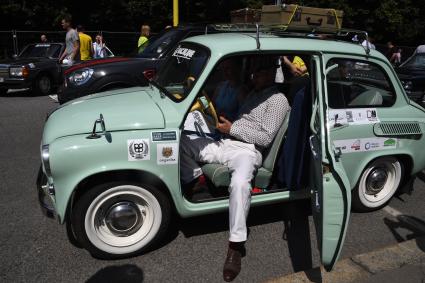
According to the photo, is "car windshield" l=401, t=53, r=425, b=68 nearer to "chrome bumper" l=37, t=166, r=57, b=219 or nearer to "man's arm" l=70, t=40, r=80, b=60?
"man's arm" l=70, t=40, r=80, b=60

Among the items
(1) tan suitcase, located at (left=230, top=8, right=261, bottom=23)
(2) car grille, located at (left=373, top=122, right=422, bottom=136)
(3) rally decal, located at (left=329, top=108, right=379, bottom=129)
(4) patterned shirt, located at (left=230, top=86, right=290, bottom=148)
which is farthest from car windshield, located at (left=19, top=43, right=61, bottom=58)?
(2) car grille, located at (left=373, top=122, right=422, bottom=136)

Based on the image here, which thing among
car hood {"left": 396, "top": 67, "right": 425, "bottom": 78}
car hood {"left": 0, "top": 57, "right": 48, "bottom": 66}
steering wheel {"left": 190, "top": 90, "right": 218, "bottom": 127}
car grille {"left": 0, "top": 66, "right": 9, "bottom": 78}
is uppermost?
steering wheel {"left": 190, "top": 90, "right": 218, "bottom": 127}

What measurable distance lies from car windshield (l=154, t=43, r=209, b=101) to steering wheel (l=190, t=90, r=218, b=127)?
35cm

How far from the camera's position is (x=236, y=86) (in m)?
4.11

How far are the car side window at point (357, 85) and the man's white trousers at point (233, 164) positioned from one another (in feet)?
3.04

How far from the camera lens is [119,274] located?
3139mm

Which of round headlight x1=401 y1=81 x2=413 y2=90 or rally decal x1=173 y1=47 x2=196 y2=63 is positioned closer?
rally decal x1=173 y1=47 x2=196 y2=63

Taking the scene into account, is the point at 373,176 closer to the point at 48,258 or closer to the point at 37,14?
the point at 48,258

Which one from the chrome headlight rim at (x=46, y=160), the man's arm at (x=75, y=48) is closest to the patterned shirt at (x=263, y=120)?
the chrome headlight rim at (x=46, y=160)

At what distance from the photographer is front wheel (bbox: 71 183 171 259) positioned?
3.12m

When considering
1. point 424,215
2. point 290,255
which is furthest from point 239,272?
point 424,215

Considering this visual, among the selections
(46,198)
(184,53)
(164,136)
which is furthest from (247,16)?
(46,198)

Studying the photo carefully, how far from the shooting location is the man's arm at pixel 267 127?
3572 mm

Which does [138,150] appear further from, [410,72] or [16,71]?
[16,71]
